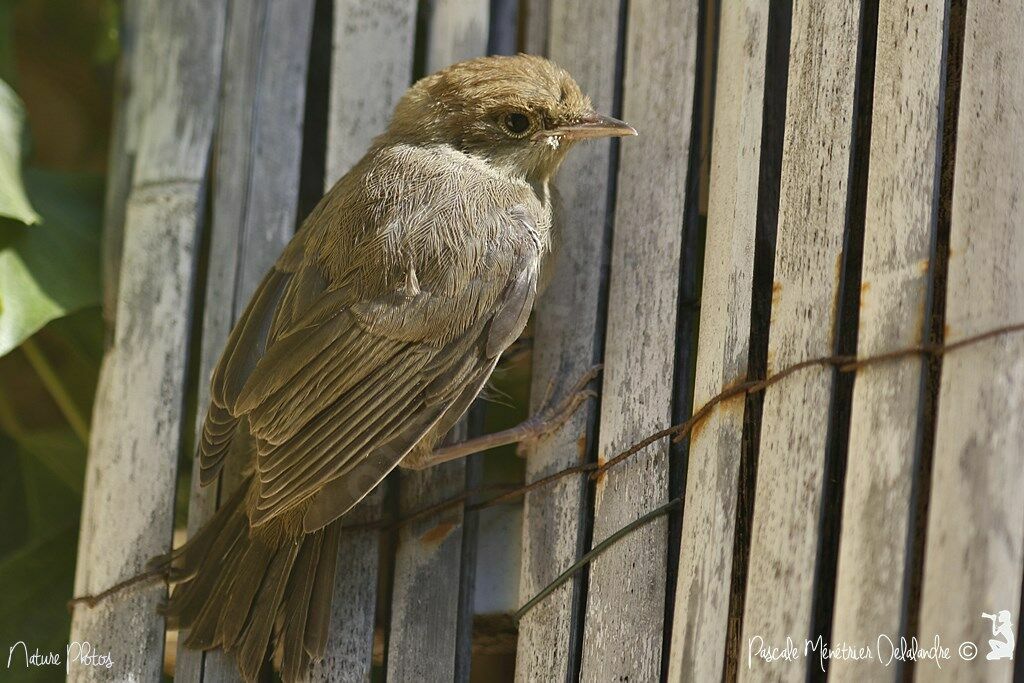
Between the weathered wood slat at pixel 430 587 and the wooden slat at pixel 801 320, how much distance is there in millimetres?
854

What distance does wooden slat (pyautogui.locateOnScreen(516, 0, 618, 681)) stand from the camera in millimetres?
2627

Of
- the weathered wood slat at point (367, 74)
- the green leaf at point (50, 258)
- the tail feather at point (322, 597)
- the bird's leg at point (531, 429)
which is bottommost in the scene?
the tail feather at point (322, 597)

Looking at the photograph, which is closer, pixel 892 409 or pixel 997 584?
Answer: pixel 997 584

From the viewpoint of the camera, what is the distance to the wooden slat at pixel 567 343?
2627mm

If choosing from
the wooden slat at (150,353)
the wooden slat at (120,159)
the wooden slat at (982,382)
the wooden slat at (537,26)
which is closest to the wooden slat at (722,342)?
the wooden slat at (982,382)

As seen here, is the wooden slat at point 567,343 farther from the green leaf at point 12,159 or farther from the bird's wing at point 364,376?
the green leaf at point 12,159

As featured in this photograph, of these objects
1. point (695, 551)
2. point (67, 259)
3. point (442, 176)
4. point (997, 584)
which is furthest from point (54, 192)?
point (997, 584)

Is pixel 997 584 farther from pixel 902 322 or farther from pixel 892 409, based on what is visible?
pixel 902 322

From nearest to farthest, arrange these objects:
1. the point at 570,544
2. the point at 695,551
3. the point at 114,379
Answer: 1. the point at 695,551
2. the point at 570,544
3. the point at 114,379

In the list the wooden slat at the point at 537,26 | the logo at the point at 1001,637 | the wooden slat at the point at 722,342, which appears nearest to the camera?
the logo at the point at 1001,637

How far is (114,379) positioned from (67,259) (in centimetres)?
44

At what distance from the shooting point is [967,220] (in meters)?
2.01

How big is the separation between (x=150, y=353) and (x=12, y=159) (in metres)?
0.70

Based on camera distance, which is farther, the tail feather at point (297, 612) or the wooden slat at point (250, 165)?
the wooden slat at point (250, 165)
